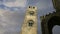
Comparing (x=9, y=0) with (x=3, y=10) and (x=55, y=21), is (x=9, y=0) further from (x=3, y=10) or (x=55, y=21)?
(x=55, y=21)

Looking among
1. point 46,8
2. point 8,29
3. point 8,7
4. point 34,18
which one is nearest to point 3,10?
point 8,7

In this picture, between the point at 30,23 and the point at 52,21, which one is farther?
the point at 30,23

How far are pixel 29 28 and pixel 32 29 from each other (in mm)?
19

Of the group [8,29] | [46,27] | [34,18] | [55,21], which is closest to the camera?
[46,27]

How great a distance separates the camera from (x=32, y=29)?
37.4 inches

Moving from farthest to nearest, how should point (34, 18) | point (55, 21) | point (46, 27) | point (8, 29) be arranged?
point (8, 29)
point (34, 18)
point (55, 21)
point (46, 27)

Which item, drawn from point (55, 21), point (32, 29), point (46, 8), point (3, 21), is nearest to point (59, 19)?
point (55, 21)

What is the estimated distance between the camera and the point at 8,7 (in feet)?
5.74

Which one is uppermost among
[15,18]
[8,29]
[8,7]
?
[8,7]

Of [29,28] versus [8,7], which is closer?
[29,28]

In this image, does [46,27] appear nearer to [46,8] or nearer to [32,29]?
[32,29]

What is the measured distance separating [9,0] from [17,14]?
0.55 ft

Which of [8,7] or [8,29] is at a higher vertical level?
[8,7]

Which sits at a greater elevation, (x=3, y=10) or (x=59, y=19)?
(x=3, y=10)
